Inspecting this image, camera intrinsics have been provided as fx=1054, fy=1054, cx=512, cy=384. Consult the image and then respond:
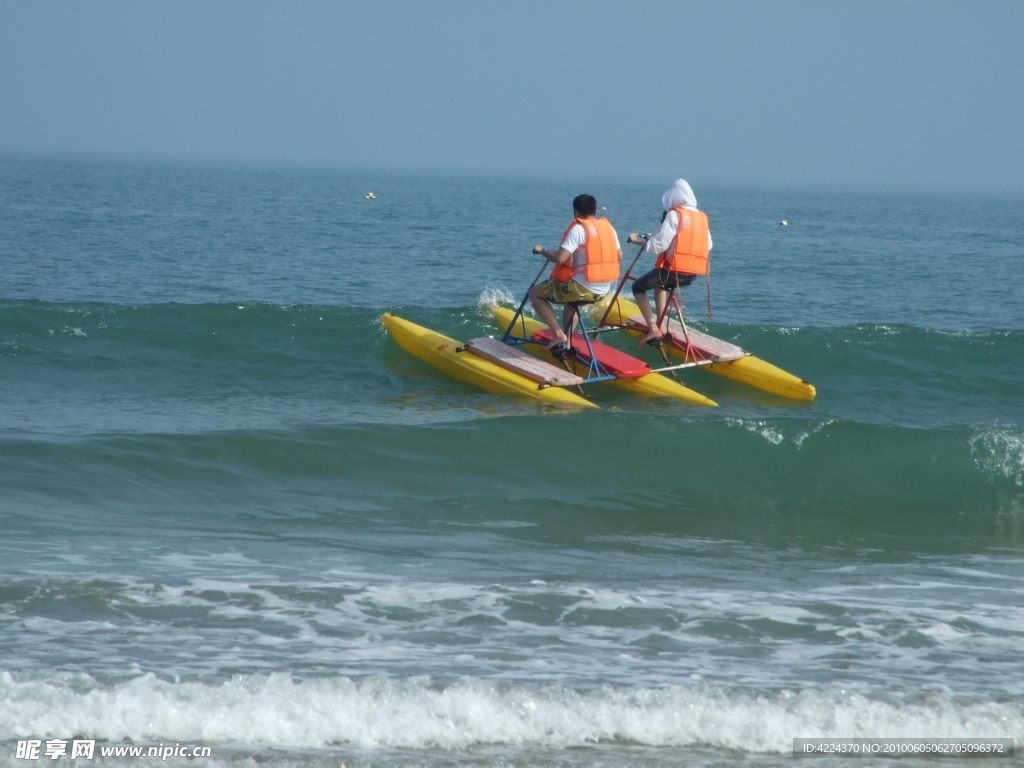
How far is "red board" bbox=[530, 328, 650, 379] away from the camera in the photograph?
33.2 ft

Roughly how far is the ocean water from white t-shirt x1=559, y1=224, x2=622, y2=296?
113 centimetres

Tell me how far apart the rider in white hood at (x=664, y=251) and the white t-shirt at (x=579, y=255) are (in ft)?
1.90

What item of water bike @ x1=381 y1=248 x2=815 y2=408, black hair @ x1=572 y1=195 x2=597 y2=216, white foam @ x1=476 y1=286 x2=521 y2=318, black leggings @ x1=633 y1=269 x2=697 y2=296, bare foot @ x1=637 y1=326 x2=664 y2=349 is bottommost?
water bike @ x1=381 y1=248 x2=815 y2=408

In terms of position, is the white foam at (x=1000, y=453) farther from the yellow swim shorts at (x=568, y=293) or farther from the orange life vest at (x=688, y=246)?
the yellow swim shorts at (x=568, y=293)

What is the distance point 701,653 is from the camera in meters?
5.05

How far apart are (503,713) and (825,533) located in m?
4.09

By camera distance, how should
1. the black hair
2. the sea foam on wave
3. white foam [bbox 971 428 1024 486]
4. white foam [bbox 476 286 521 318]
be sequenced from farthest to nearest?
white foam [bbox 476 286 521 318]
the black hair
white foam [bbox 971 428 1024 486]
the sea foam on wave

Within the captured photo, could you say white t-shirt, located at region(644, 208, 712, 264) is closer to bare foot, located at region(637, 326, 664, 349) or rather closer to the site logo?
bare foot, located at region(637, 326, 664, 349)

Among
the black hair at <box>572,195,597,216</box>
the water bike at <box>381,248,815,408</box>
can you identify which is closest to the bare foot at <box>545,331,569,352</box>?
the water bike at <box>381,248,815,408</box>

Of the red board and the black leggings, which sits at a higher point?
the black leggings

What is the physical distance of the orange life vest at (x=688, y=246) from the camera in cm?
1039

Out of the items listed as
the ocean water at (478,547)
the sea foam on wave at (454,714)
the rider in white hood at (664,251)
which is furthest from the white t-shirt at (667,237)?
the sea foam on wave at (454,714)

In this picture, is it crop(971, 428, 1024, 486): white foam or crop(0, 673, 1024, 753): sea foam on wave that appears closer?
crop(0, 673, 1024, 753): sea foam on wave

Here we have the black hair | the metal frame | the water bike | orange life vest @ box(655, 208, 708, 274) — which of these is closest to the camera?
the black hair
